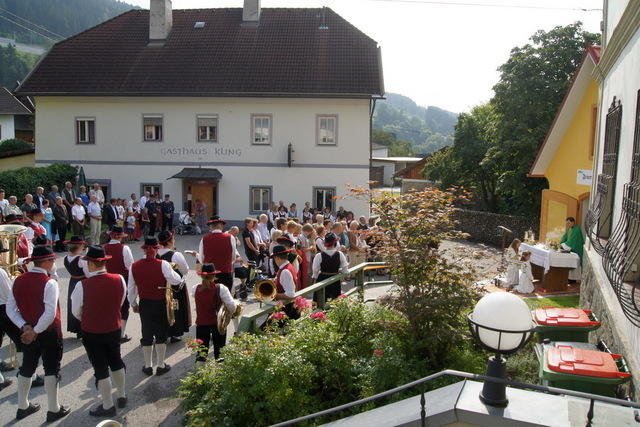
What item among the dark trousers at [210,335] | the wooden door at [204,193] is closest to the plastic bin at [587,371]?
the dark trousers at [210,335]

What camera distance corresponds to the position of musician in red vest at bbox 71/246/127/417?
6391 millimetres

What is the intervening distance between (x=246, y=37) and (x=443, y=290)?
24940mm

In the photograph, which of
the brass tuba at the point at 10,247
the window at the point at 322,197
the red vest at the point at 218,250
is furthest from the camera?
the window at the point at 322,197

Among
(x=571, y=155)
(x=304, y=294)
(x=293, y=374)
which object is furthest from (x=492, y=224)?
(x=293, y=374)

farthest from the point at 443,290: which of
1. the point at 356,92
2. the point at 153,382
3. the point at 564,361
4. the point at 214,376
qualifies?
the point at 356,92

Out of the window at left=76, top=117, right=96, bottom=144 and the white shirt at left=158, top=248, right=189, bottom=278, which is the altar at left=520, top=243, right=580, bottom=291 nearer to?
the white shirt at left=158, top=248, right=189, bottom=278

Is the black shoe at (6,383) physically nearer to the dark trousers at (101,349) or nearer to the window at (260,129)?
the dark trousers at (101,349)

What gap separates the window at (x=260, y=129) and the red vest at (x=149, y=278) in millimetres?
18791

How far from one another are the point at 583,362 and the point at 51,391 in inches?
231

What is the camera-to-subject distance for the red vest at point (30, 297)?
6344mm

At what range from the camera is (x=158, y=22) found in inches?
1131

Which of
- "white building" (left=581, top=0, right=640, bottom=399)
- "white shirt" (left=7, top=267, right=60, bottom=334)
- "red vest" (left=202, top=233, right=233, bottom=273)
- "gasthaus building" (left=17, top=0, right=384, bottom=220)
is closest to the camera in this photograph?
"white building" (left=581, top=0, right=640, bottom=399)

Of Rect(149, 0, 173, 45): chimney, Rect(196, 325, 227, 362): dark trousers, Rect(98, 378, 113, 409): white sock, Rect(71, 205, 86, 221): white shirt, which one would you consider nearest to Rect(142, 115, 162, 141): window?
Rect(149, 0, 173, 45): chimney

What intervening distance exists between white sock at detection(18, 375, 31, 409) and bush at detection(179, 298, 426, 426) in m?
1.92
